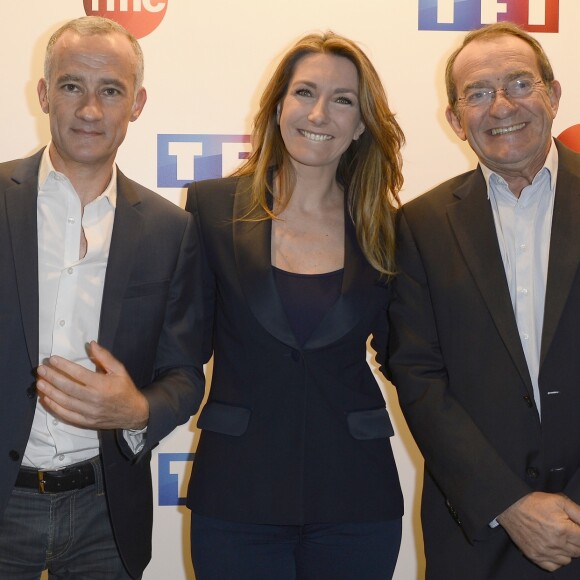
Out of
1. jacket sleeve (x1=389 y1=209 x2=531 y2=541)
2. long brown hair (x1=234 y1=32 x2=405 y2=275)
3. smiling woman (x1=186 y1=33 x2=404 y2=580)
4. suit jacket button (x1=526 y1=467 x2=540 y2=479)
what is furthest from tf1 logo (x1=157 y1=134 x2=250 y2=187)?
suit jacket button (x1=526 y1=467 x2=540 y2=479)

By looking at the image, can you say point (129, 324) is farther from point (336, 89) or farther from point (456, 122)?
point (456, 122)

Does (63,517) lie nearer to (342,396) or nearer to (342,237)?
(342,396)

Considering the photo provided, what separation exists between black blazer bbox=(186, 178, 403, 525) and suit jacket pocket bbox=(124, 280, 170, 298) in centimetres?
18

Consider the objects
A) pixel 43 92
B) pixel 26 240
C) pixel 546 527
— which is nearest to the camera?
pixel 546 527

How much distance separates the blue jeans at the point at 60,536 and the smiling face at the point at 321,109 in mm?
1116

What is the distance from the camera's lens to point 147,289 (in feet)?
7.78

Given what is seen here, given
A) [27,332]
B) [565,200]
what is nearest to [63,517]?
[27,332]

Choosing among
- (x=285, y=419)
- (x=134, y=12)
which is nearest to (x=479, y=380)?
(x=285, y=419)

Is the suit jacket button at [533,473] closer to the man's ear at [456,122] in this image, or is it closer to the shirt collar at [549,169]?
the shirt collar at [549,169]

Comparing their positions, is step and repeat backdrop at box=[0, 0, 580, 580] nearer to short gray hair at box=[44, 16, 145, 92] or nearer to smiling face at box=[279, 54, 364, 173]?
smiling face at box=[279, 54, 364, 173]

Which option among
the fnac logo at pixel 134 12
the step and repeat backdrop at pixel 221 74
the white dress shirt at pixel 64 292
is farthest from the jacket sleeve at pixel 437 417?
the fnac logo at pixel 134 12

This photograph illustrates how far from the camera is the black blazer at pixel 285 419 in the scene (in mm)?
2398

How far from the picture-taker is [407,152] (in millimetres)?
3719

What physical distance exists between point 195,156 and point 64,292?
1522 millimetres
